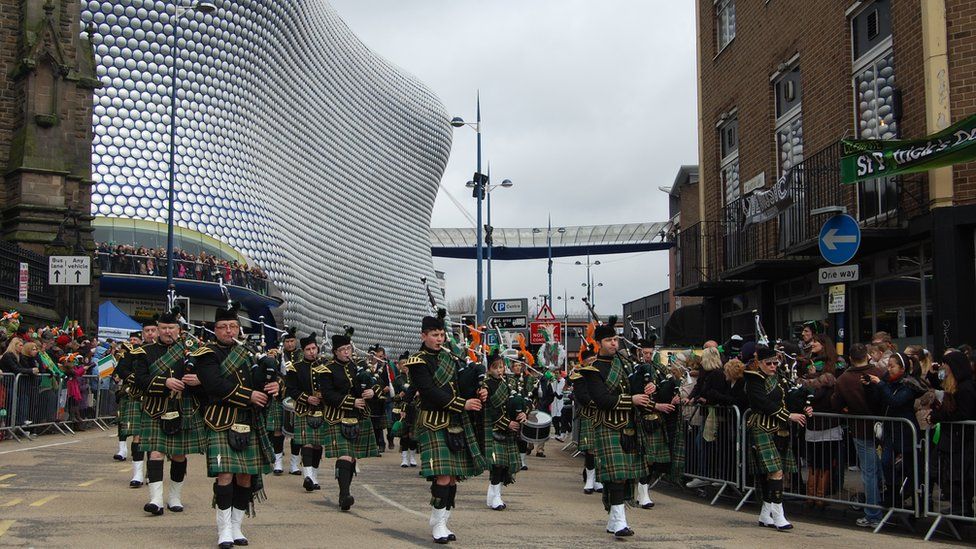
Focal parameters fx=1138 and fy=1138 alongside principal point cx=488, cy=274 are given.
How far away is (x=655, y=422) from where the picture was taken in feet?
43.3

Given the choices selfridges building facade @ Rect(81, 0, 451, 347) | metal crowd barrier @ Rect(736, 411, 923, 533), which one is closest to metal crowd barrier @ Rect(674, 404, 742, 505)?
metal crowd barrier @ Rect(736, 411, 923, 533)

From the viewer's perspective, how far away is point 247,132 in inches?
2323

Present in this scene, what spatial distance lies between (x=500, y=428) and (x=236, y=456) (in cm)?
419

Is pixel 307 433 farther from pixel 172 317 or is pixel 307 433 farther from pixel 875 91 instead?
pixel 875 91

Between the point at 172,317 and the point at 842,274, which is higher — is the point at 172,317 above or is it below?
below

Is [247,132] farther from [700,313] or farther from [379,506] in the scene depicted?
[379,506]

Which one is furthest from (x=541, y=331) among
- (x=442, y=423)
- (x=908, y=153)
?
(x=442, y=423)

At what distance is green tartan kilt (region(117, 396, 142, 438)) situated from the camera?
41.5 feet

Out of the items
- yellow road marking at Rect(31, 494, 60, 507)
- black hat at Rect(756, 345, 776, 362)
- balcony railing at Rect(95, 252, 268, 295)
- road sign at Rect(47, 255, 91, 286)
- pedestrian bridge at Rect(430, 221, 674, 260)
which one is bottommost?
yellow road marking at Rect(31, 494, 60, 507)

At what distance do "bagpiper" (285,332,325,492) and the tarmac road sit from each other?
0.44 metres

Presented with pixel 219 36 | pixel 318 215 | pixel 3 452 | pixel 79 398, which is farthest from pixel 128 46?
pixel 3 452

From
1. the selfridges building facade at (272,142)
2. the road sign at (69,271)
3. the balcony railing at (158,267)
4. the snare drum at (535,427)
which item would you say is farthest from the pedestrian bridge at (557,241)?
the snare drum at (535,427)

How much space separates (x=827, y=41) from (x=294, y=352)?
11.1 meters

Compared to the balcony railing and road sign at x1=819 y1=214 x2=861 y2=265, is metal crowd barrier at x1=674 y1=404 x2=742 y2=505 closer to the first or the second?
road sign at x1=819 y1=214 x2=861 y2=265
